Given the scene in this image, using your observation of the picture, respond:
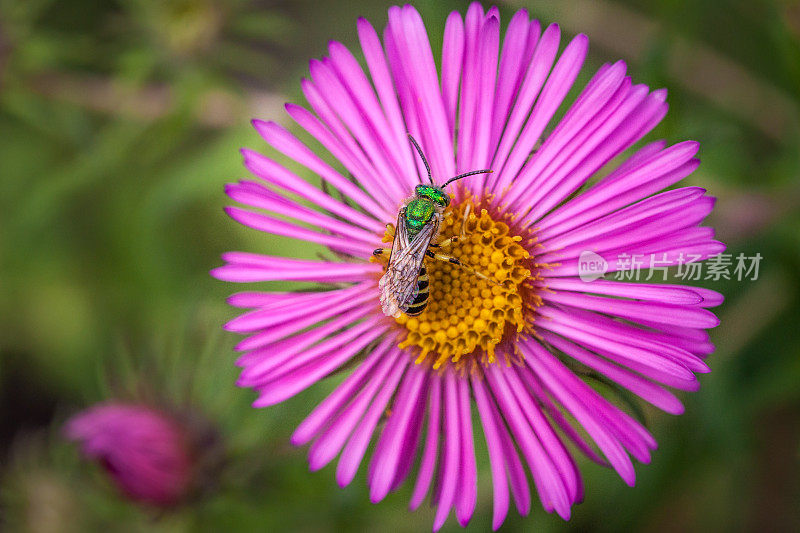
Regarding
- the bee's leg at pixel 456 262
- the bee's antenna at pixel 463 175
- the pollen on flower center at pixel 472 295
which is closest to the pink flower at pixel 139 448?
the pollen on flower center at pixel 472 295

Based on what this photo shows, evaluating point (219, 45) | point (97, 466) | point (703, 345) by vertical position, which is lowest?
point (97, 466)

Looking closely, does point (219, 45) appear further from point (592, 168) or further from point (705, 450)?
point (705, 450)

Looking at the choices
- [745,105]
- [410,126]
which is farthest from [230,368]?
[745,105]

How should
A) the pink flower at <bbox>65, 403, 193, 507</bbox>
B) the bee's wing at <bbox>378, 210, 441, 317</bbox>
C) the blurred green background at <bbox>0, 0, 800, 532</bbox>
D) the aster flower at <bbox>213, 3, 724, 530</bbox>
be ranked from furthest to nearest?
the blurred green background at <bbox>0, 0, 800, 532</bbox>, the pink flower at <bbox>65, 403, 193, 507</bbox>, the bee's wing at <bbox>378, 210, 441, 317</bbox>, the aster flower at <bbox>213, 3, 724, 530</bbox>

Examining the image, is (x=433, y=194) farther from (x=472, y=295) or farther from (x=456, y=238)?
(x=472, y=295)

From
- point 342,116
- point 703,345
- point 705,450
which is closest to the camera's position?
point 703,345

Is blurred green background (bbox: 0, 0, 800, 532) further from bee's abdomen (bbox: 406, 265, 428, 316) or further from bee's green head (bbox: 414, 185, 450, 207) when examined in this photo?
bee's abdomen (bbox: 406, 265, 428, 316)

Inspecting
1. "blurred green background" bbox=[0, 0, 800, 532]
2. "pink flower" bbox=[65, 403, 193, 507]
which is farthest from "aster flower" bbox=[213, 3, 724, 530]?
"pink flower" bbox=[65, 403, 193, 507]
